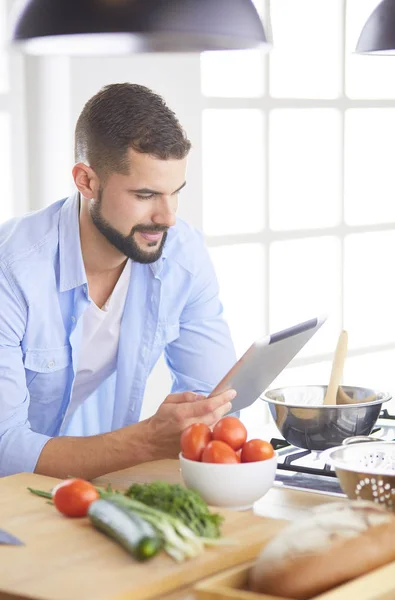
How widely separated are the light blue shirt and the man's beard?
6 cm

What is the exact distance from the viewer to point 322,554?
143 centimetres

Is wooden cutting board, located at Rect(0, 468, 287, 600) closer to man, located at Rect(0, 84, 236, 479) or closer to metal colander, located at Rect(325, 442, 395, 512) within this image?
metal colander, located at Rect(325, 442, 395, 512)

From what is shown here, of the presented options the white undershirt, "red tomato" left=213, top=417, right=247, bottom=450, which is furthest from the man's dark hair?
"red tomato" left=213, top=417, right=247, bottom=450

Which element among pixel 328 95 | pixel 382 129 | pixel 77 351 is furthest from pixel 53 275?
pixel 382 129

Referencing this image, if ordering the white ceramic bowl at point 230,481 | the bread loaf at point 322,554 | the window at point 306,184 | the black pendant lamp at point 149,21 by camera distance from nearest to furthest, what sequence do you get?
1. the bread loaf at point 322,554
2. the black pendant lamp at point 149,21
3. the white ceramic bowl at point 230,481
4. the window at point 306,184

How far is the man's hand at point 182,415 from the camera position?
2223 millimetres

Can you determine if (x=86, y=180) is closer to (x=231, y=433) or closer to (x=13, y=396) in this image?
(x=13, y=396)

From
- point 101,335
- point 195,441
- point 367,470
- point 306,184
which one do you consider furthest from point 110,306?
point 306,184

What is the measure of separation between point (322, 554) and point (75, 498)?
51cm

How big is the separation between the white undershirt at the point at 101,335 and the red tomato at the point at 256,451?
88cm

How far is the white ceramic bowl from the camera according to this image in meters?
1.90

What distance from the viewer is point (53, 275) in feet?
8.43

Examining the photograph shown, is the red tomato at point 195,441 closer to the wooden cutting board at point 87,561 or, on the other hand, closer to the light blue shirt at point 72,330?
the wooden cutting board at point 87,561

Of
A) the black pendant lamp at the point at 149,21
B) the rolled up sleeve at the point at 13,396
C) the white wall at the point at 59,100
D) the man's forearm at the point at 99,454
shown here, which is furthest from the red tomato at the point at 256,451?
the white wall at the point at 59,100
